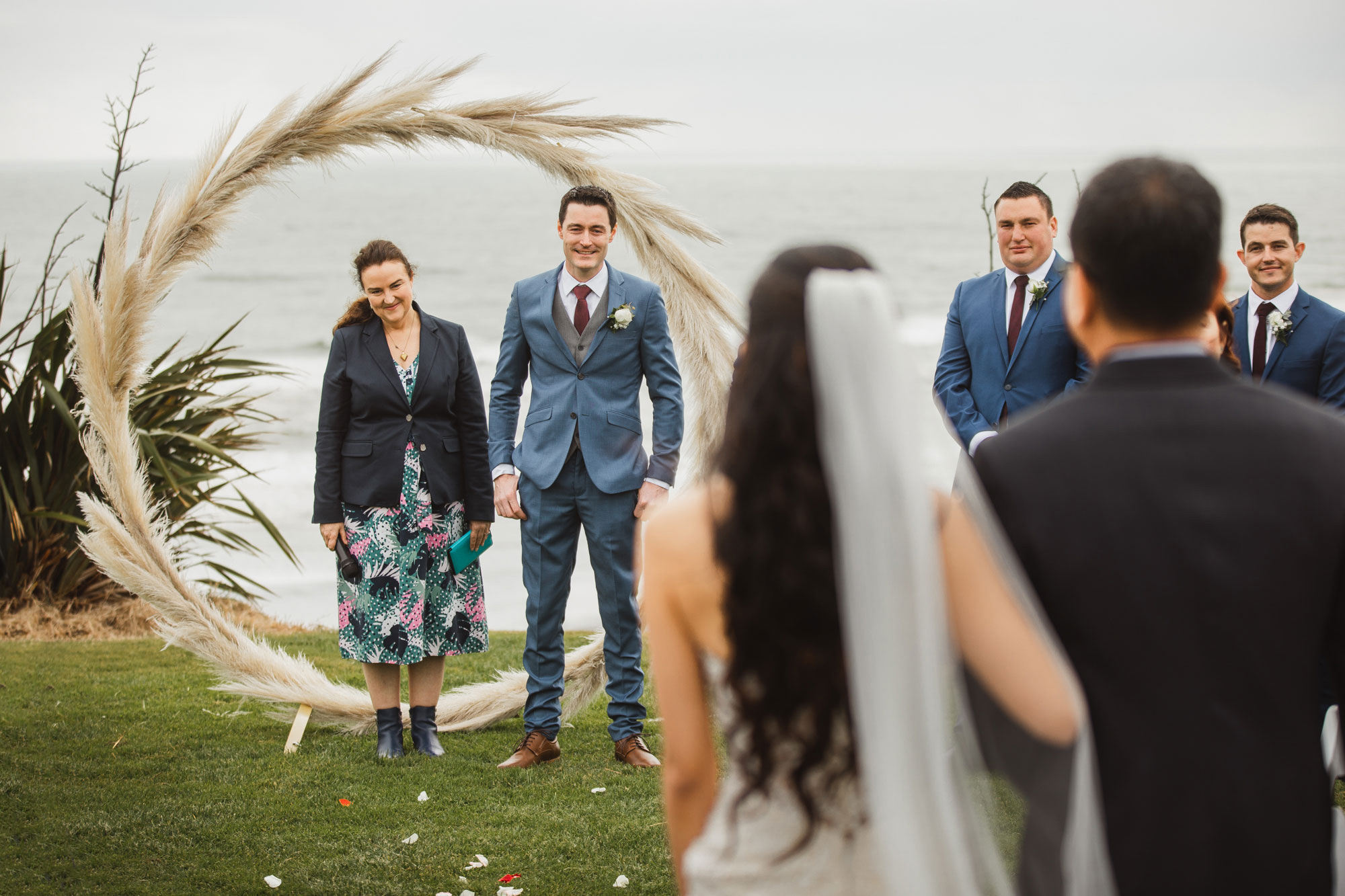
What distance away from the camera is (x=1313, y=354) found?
13.2 ft

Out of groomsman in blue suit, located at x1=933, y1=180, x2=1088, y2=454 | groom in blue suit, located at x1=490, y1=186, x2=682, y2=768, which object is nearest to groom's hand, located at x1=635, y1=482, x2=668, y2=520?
groom in blue suit, located at x1=490, y1=186, x2=682, y2=768

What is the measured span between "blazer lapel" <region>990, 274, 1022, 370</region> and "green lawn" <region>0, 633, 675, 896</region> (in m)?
2.19

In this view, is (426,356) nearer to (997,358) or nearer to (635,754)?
(635,754)

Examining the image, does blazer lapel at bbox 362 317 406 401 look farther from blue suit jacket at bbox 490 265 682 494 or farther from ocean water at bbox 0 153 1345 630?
ocean water at bbox 0 153 1345 630

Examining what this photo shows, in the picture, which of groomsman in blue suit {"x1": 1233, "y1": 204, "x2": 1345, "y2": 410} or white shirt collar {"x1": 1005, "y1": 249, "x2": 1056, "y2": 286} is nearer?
groomsman in blue suit {"x1": 1233, "y1": 204, "x2": 1345, "y2": 410}

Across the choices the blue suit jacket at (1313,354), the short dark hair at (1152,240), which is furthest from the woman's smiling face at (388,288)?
the short dark hair at (1152,240)

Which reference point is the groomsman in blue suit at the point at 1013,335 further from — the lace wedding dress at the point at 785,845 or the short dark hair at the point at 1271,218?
the lace wedding dress at the point at 785,845

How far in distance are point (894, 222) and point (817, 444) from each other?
42.0 meters

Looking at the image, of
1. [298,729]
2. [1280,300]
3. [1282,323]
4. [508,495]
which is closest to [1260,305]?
[1280,300]

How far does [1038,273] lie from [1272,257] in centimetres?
85

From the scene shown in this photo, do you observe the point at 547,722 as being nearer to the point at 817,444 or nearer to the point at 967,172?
the point at 817,444

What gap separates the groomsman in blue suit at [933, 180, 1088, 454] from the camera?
4262mm

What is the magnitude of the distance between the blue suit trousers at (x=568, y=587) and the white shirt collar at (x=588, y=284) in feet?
2.16

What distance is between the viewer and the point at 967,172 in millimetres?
64188
